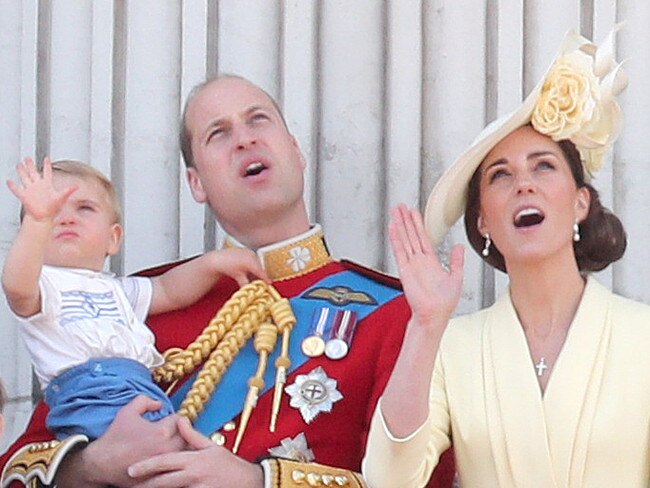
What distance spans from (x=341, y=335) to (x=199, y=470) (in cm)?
39

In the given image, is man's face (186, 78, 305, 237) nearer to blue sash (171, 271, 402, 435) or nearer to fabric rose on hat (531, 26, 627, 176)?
blue sash (171, 271, 402, 435)

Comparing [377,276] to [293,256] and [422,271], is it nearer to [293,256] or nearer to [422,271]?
[293,256]

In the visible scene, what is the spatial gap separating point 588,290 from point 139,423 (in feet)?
Result: 2.31

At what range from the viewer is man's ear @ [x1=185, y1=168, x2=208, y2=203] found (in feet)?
12.1

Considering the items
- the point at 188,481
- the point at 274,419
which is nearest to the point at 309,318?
the point at 274,419

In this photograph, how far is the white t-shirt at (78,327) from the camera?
3.31 m

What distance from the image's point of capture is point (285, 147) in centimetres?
362

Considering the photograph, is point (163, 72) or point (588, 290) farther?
point (163, 72)

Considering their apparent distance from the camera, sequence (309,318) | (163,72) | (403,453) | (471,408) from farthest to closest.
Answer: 1. (163,72)
2. (309,318)
3. (471,408)
4. (403,453)

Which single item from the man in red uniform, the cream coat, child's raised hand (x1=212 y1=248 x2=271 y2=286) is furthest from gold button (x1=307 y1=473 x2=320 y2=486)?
child's raised hand (x1=212 y1=248 x2=271 y2=286)

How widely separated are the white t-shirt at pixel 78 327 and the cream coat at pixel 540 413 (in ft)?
1.57

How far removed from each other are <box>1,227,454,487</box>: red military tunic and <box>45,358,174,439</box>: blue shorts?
12 cm

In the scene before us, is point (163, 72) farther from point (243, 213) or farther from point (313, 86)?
point (243, 213)

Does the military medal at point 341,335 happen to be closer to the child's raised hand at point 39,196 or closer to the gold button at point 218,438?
the gold button at point 218,438
